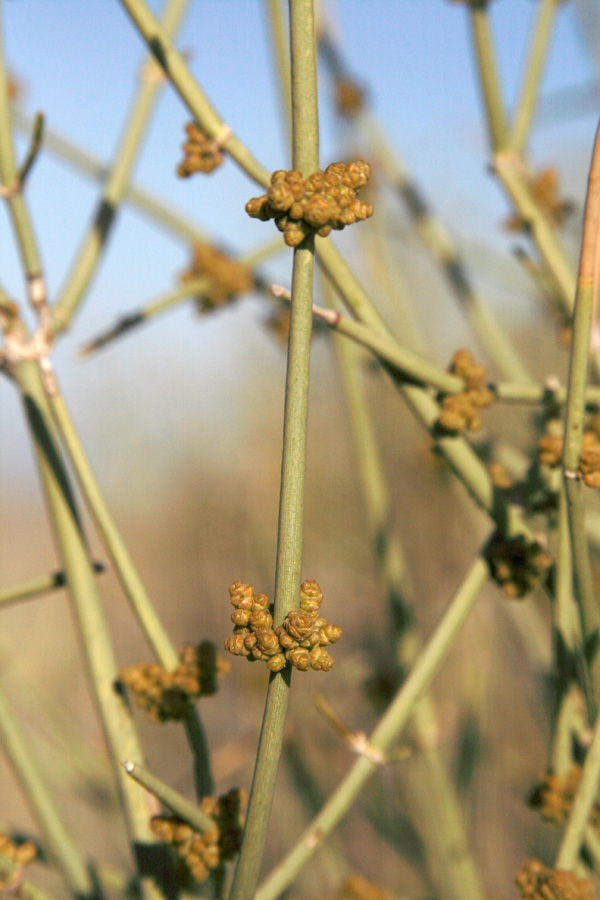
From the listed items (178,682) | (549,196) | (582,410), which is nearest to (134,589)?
(178,682)

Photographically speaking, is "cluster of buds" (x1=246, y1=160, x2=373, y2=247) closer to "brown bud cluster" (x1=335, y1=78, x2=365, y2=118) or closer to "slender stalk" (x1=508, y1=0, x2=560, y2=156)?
"slender stalk" (x1=508, y1=0, x2=560, y2=156)

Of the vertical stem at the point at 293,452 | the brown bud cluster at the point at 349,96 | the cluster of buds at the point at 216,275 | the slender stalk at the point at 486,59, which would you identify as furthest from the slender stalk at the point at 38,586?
the brown bud cluster at the point at 349,96

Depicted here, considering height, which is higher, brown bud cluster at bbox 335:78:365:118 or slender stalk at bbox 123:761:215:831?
brown bud cluster at bbox 335:78:365:118

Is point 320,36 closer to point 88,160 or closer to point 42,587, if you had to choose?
point 88,160

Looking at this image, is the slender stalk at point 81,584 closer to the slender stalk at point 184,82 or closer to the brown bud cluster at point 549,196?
the slender stalk at point 184,82

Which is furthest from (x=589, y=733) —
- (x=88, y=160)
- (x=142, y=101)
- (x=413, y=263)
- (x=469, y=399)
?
(x=413, y=263)

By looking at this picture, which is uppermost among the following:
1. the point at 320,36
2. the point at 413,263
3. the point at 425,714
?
the point at 413,263

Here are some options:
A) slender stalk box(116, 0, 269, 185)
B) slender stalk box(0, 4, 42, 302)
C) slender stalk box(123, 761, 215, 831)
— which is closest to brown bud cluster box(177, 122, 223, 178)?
slender stalk box(116, 0, 269, 185)
